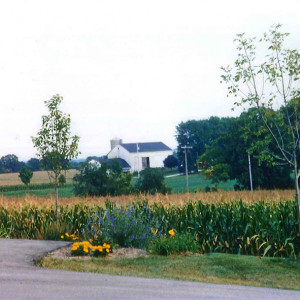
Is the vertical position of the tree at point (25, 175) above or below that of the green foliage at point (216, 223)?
above

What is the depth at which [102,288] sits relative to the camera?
7324 mm

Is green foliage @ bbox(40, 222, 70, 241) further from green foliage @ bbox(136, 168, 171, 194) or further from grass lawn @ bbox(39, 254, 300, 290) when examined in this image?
green foliage @ bbox(136, 168, 171, 194)

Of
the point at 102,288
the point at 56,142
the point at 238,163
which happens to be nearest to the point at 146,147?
the point at 238,163

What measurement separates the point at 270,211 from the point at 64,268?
654 centimetres

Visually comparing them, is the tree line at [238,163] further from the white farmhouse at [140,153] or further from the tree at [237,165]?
the white farmhouse at [140,153]

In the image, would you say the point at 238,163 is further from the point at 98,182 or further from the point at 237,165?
the point at 98,182

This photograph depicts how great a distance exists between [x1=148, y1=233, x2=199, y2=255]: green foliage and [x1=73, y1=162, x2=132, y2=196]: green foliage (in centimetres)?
2523

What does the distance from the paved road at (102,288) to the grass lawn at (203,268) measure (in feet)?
1.81

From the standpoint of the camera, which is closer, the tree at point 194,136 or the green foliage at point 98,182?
the green foliage at point 98,182

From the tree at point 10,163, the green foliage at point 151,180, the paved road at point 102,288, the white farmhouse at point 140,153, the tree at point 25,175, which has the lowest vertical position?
the paved road at point 102,288

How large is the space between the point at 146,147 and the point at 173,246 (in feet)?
243

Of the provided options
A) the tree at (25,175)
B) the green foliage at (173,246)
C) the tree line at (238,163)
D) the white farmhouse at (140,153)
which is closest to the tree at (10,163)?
the tree at (25,175)

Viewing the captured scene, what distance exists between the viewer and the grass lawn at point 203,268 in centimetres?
873

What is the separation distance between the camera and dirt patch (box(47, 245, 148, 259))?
34.6 ft
